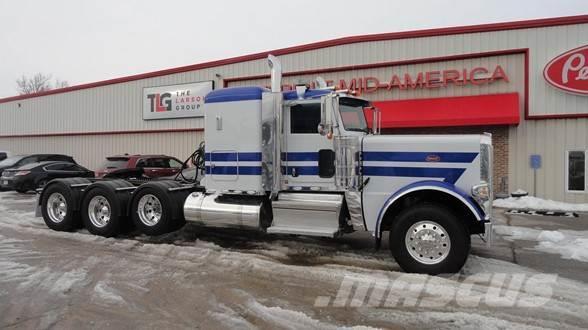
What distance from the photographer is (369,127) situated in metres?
7.56

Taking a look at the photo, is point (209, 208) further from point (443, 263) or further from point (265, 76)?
point (265, 76)

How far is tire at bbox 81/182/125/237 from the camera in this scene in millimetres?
8531

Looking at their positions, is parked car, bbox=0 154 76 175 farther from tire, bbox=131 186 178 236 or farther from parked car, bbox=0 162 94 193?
tire, bbox=131 186 178 236

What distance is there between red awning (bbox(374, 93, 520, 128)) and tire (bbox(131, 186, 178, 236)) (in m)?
9.53

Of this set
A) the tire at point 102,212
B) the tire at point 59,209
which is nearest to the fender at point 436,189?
the tire at point 102,212

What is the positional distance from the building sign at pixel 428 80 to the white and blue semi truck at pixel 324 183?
739 cm

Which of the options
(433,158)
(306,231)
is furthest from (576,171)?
(306,231)

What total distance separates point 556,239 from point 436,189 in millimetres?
3985

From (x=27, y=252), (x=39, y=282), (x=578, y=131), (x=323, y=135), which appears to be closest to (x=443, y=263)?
(x=323, y=135)

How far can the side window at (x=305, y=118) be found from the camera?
6.99 meters

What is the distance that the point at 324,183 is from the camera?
22.8 feet

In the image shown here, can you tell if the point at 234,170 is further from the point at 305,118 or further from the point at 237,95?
the point at 305,118

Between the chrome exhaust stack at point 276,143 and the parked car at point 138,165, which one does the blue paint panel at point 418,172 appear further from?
the parked car at point 138,165

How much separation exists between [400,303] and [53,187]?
8.05 m
